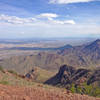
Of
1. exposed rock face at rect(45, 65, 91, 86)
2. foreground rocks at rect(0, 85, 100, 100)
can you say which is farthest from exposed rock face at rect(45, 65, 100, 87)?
foreground rocks at rect(0, 85, 100, 100)

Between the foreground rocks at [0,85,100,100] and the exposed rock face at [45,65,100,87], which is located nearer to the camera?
the foreground rocks at [0,85,100,100]

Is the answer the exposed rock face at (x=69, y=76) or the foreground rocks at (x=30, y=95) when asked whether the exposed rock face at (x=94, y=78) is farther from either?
the foreground rocks at (x=30, y=95)

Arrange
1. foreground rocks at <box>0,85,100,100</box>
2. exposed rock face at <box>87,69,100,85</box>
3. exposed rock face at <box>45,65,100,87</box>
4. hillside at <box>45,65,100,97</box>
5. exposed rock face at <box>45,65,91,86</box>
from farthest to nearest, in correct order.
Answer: exposed rock face at <box>45,65,91,86</box> → exposed rock face at <box>45,65,100,87</box> → hillside at <box>45,65,100,97</box> → exposed rock face at <box>87,69,100,85</box> → foreground rocks at <box>0,85,100,100</box>

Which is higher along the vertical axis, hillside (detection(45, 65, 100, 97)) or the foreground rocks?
the foreground rocks

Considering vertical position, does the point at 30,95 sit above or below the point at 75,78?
above

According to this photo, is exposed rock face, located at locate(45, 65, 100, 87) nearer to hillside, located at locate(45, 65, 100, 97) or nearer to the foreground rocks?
hillside, located at locate(45, 65, 100, 97)

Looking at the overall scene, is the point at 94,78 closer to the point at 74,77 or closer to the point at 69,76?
the point at 74,77

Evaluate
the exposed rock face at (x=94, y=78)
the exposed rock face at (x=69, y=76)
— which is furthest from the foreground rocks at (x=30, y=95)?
the exposed rock face at (x=69, y=76)

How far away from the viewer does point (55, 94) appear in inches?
793

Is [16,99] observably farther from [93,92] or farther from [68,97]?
[93,92]

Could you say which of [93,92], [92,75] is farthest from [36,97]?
[92,75]

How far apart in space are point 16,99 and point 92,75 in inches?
3937

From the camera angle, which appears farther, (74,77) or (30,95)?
(74,77)

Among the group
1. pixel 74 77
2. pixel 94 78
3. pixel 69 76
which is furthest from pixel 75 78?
pixel 94 78
